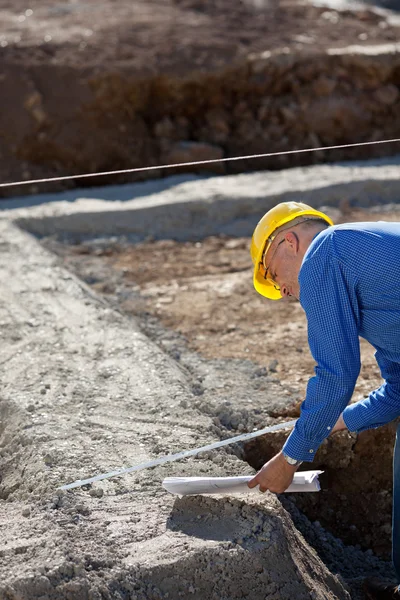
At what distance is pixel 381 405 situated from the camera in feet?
10.7

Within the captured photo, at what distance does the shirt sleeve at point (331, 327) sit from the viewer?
2768 mm

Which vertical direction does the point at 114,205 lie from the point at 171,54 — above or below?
below

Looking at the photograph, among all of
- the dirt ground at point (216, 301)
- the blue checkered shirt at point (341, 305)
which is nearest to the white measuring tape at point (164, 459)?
the blue checkered shirt at point (341, 305)

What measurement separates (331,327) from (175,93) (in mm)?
7873

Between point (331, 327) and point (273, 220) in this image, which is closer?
point (331, 327)

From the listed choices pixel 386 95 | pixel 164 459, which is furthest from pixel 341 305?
pixel 386 95

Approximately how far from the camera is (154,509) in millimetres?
3465

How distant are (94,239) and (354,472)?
3.94 m

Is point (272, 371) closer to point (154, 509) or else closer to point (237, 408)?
point (237, 408)

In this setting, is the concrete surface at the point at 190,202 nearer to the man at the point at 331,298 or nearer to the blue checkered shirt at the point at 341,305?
the man at the point at 331,298

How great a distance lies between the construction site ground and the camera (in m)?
3.17

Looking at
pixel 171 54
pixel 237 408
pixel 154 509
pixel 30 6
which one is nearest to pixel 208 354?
pixel 237 408

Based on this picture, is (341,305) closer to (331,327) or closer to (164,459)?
(331,327)

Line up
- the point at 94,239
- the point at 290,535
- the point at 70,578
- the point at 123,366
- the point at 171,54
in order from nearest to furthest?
the point at 70,578 < the point at 290,535 < the point at 123,366 < the point at 94,239 < the point at 171,54
